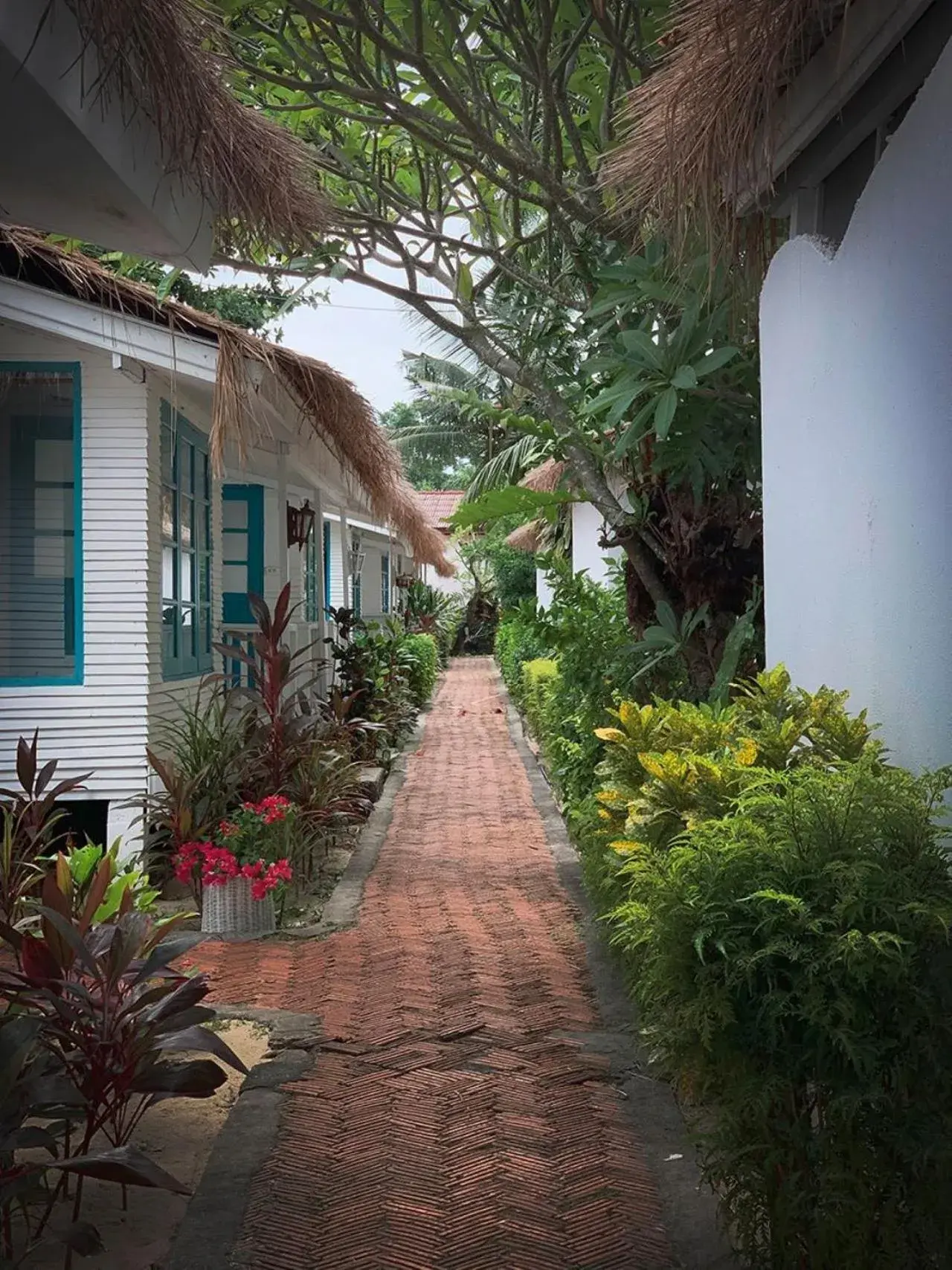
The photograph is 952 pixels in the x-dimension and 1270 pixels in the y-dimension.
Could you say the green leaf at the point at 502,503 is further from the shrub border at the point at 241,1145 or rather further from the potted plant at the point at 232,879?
the shrub border at the point at 241,1145

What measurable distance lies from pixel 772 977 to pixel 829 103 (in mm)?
2361

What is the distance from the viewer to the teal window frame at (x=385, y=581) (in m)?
26.5

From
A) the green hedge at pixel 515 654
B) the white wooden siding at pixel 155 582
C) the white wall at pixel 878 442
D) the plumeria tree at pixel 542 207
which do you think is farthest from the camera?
the green hedge at pixel 515 654

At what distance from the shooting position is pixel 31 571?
7.58 meters

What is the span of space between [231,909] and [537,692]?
8.01 metres

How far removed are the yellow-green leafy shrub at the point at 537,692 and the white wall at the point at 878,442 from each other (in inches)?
280

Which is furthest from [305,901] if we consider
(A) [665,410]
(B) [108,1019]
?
(B) [108,1019]

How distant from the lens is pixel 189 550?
8.79 metres

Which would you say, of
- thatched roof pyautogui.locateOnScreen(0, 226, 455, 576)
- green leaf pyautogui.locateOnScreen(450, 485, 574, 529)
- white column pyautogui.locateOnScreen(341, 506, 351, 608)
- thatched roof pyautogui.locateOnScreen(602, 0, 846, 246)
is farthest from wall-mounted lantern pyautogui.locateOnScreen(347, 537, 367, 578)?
thatched roof pyautogui.locateOnScreen(602, 0, 846, 246)

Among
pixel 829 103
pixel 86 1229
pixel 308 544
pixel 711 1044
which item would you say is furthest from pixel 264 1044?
pixel 308 544

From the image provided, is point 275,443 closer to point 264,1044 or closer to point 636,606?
point 636,606

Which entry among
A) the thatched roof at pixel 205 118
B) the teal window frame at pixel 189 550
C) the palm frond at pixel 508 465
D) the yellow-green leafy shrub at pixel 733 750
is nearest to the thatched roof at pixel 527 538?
the palm frond at pixel 508 465

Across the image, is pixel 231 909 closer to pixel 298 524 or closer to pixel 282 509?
pixel 282 509

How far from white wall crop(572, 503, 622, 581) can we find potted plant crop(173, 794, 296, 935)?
8.90 meters
